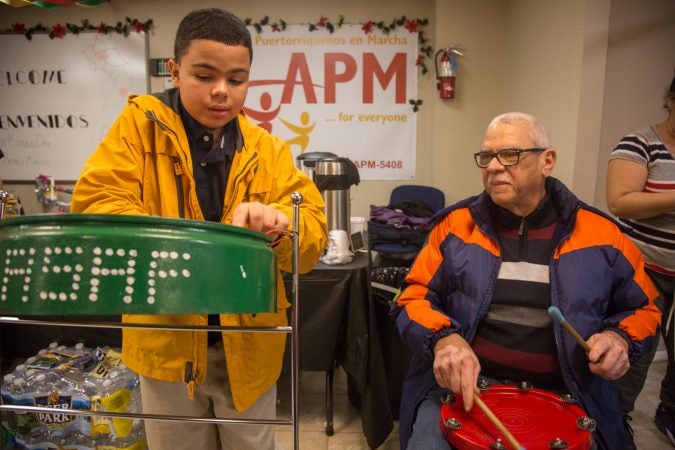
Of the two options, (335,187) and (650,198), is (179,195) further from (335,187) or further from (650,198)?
(650,198)

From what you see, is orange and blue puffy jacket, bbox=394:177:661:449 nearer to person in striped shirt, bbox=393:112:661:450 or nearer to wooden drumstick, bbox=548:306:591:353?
person in striped shirt, bbox=393:112:661:450

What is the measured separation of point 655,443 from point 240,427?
73.6 inches

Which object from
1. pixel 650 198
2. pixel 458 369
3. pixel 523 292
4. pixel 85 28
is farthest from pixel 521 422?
pixel 85 28

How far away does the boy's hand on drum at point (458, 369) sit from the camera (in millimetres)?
1022

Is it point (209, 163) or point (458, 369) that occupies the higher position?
point (209, 163)

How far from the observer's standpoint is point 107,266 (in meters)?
0.55

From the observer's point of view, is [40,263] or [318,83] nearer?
[40,263]

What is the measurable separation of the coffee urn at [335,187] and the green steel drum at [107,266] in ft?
4.88

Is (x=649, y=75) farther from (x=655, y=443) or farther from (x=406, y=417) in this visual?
(x=406, y=417)

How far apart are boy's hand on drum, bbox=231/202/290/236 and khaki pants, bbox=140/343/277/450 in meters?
0.40

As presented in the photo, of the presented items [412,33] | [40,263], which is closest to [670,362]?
[40,263]

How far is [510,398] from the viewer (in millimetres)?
1079

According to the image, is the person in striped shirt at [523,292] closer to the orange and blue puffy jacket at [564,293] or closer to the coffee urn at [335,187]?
the orange and blue puffy jacket at [564,293]

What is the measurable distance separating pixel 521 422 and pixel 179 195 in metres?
0.85
